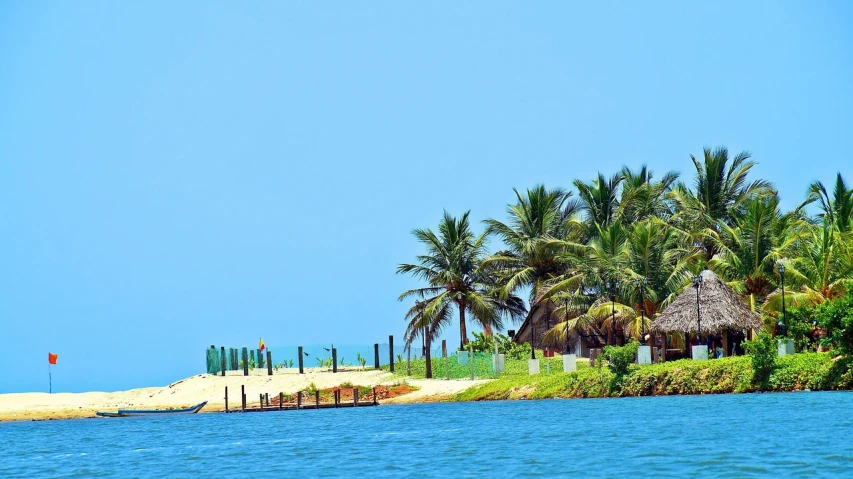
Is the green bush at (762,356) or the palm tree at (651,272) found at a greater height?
the palm tree at (651,272)

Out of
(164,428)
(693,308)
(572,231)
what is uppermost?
(572,231)

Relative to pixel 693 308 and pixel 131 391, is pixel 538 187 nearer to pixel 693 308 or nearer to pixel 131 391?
pixel 693 308

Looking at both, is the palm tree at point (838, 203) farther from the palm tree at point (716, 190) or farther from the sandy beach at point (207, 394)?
the sandy beach at point (207, 394)

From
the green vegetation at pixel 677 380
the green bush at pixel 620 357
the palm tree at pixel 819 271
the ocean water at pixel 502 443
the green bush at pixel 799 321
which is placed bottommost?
the ocean water at pixel 502 443

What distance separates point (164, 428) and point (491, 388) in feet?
44.9

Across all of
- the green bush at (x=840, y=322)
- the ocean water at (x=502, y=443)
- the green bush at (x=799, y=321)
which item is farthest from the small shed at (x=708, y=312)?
the green bush at (x=840, y=322)

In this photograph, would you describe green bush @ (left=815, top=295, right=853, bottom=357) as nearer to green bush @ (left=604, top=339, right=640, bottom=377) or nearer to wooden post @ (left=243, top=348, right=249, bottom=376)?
green bush @ (left=604, top=339, right=640, bottom=377)

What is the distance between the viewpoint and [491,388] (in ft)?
150

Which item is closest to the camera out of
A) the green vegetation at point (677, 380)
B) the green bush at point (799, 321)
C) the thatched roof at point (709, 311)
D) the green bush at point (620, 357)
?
the green vegetation at point (677, 380)

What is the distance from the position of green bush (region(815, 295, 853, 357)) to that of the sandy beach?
17855 millimetres

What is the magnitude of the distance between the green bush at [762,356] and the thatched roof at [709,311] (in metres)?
5.52

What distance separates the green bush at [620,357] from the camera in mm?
39188

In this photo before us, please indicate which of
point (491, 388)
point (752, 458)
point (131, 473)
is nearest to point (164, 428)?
point (491, 388)

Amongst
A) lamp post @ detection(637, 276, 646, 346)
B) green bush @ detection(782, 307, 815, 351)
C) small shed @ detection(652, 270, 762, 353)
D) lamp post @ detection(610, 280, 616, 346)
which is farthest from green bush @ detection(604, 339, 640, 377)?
green bush @ detection(782, 307, 815, 351)
